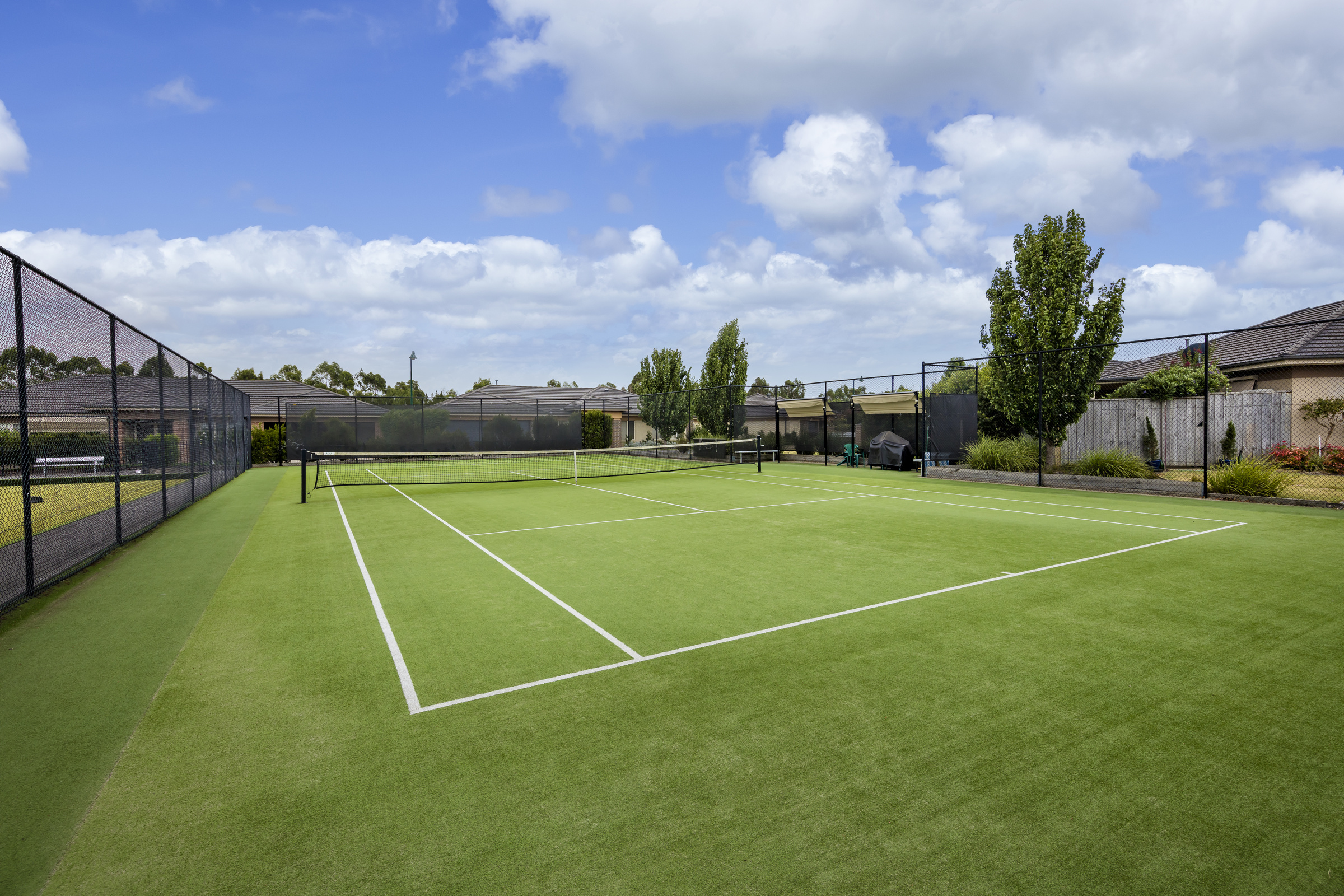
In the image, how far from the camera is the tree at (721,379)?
25500mm

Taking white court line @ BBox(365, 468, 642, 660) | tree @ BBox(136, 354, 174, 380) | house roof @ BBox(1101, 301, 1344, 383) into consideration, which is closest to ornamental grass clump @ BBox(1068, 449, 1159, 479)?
house roof @ BBox(1101, 301, 1344, 383)

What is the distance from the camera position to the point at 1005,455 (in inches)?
635

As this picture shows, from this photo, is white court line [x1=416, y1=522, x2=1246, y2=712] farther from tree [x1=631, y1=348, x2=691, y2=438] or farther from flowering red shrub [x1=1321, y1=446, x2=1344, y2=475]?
tree [x1=631, y1=348, x2=691, y2=438]

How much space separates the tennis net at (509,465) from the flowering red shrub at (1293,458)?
14.0m

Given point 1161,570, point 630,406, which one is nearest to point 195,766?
point 1161,570

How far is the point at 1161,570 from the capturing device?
6.33 metres

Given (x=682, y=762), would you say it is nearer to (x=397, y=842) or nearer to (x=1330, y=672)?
(x=397, y=842)

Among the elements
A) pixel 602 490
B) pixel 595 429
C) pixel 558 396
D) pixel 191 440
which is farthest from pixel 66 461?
pixel 558 396

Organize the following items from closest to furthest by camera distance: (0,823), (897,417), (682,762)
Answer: (0,823)
(682,762)
(897,417)

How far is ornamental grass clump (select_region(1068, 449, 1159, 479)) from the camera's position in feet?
45.3

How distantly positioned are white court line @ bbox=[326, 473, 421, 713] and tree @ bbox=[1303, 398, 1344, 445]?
23.1 meters

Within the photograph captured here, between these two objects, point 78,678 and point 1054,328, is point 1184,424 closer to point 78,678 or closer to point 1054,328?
point 1054,328

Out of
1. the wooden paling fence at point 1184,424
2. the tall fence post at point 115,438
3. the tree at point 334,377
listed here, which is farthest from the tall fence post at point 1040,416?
the tree at point 334,377

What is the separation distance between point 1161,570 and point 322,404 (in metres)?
27.6
